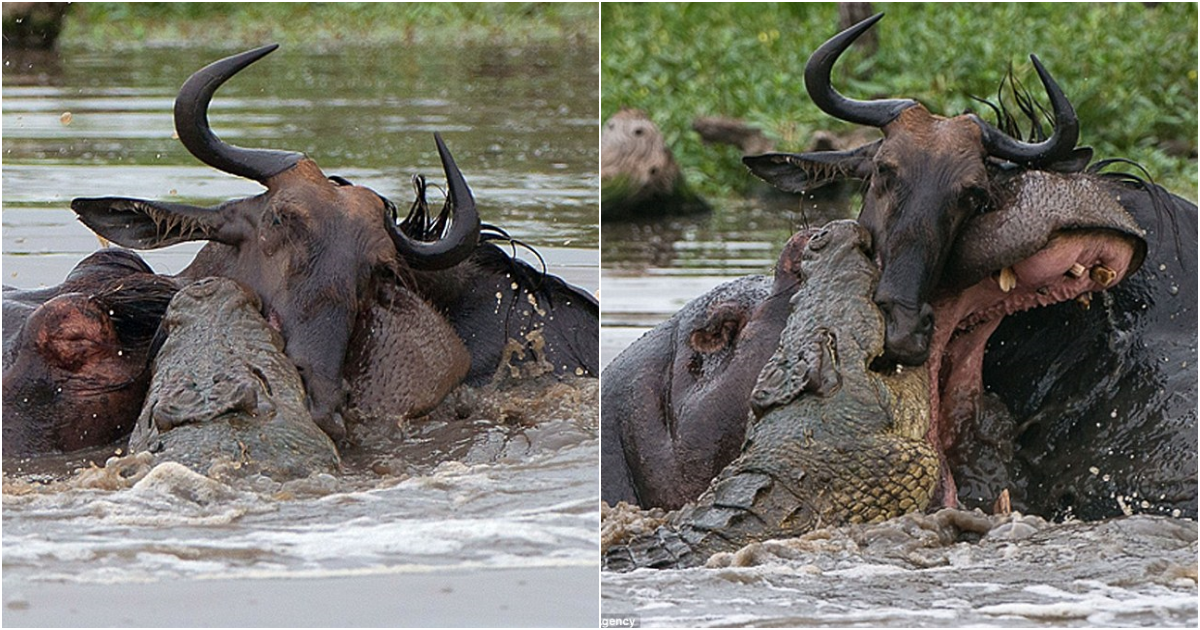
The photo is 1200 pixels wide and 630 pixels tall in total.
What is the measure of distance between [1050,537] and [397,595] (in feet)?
5.82

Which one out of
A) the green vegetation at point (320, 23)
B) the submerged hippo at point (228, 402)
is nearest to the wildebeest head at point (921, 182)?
the submerged hippo at point (228, 402)

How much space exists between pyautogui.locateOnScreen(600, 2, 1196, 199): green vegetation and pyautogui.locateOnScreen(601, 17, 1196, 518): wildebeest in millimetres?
8950

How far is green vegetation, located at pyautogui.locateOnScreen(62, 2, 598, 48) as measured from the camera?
84.0ft

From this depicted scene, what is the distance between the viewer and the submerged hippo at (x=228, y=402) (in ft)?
18.5

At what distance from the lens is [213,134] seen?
21.5 feet

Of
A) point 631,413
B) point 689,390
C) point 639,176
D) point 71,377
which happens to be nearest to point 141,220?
point 71,377

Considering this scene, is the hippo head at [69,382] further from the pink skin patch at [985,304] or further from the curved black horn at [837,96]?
the pink skin patch at [985,304]

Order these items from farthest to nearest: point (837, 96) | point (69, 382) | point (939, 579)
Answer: point (69, 382) → point (837, 96) → point (939, 579)

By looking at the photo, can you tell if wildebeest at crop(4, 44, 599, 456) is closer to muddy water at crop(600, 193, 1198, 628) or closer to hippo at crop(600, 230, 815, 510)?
hippo at crop(600, 230, 815, 510)

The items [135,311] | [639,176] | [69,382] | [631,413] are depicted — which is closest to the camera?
[631,413]

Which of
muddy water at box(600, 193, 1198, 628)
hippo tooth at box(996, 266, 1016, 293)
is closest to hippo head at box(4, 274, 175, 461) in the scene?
muddy water at box(600, 193, 1198, 628)

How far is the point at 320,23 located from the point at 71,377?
2215 centimetres

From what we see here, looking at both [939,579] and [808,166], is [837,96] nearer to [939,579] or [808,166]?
[808,166]

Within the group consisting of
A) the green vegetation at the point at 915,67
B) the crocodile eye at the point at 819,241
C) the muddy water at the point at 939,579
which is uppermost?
the green vegetation at the point at 915,67
